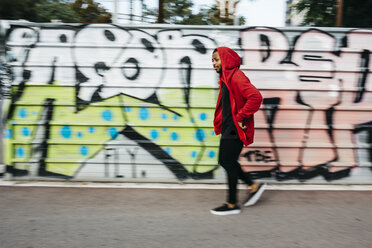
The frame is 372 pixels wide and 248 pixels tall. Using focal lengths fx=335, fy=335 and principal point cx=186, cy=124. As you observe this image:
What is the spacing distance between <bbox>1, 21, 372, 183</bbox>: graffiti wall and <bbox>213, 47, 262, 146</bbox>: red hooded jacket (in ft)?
3.23

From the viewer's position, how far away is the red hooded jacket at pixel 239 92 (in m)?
3.37

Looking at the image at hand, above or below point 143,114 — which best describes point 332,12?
above

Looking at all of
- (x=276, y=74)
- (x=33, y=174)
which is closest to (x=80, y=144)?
(x=33, y=174)

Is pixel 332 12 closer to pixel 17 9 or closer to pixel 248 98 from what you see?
pixel 248 98

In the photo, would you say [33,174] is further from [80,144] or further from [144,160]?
[144,160]

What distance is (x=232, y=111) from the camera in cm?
351

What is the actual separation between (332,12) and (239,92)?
21.6ft

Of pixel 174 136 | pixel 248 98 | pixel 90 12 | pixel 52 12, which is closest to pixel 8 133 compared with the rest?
pixel 174 136

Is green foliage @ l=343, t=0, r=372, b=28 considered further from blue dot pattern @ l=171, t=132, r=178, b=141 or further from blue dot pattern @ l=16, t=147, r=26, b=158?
blue dot pattern @ l=16, t=147, r=26, b=158

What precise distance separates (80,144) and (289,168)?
2.92m

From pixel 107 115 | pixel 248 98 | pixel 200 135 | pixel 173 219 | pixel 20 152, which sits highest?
pixel 248 98

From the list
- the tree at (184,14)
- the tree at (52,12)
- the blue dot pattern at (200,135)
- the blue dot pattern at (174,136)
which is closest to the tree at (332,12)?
the blue dot pattern at (200,135)

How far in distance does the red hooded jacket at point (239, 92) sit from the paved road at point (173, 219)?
3.10 ft

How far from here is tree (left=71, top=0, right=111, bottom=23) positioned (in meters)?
12.8
